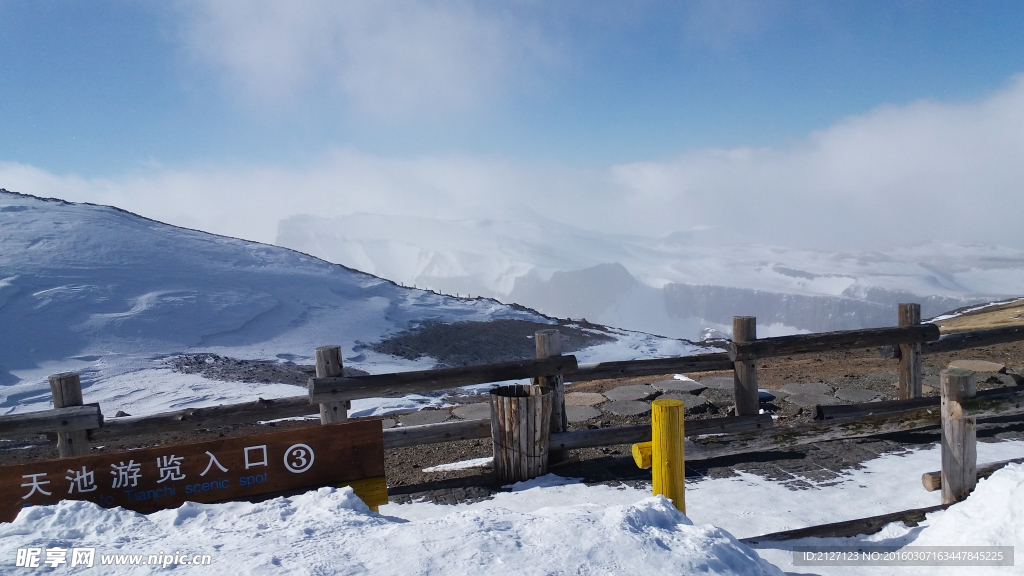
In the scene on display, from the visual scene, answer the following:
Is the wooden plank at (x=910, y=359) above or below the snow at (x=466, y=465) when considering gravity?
above

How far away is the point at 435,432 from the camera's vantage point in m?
6.03

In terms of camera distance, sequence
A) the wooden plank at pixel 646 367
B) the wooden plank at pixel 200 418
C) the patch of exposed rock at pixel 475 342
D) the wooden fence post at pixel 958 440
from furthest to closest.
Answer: the patch of exposed rock at pixel 475 342 < the wooden plank at pixel 646 367 < the wooden plank at pixel 200 418 < the wooden fence post at pixel 958 440

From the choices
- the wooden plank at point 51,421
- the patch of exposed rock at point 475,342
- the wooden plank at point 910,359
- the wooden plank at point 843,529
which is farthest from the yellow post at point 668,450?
the patch of exposed rock at point 475,342

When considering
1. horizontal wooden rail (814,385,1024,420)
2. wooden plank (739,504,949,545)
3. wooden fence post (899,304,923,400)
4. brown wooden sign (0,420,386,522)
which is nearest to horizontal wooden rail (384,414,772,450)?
horizontal wooden rail (814,385,1024,420)

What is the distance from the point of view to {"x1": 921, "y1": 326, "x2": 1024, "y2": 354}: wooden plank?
25.1 feet

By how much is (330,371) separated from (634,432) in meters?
3.09

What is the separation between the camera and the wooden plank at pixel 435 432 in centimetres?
598

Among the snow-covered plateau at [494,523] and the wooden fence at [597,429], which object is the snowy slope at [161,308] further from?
the wooden fence at [597,429]

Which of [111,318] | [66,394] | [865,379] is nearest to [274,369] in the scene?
[111,318]

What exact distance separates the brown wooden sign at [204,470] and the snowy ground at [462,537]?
→ 19 centimetres

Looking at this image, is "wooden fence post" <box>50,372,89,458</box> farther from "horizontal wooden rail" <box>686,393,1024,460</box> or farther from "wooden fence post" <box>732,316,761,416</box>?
"wooden fence post" <box>732,316,761,416</box>

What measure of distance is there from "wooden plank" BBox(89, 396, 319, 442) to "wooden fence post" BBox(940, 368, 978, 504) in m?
5.33

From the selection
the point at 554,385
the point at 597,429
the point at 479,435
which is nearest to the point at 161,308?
the point at 479,435

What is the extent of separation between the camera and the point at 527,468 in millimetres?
5926
